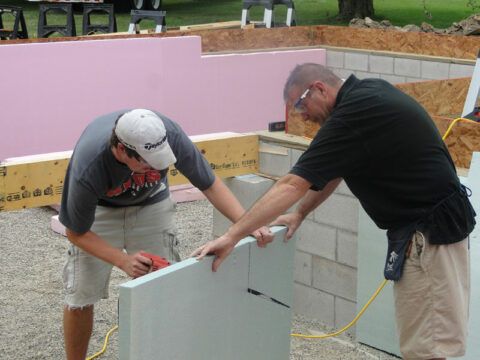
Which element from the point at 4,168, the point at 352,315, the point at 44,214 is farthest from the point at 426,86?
the point at 44,214

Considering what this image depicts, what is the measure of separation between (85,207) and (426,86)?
3.19 meters

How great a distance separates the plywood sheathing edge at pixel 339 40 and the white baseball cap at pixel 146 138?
5.56m

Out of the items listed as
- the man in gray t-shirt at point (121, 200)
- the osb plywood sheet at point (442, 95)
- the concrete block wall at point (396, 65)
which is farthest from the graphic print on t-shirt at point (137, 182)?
the concrete block wall at point (396, 65)

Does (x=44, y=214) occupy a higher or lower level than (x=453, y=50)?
lower

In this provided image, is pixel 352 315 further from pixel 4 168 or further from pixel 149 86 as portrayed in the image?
pixel 149 86

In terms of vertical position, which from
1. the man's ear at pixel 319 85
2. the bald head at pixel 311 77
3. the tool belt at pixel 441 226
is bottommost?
the tool belt at pixel 441 226

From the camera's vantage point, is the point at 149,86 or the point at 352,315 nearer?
the point at 352,315

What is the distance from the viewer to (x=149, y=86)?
8.30 metres

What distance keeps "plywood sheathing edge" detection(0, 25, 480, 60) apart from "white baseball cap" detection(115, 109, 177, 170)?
556cm

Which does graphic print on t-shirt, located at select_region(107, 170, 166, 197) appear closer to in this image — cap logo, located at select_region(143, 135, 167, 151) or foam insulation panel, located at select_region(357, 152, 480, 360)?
cap logo, located at select_region(143, 135, 167, 151)

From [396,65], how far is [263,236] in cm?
621

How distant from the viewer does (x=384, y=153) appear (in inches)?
127

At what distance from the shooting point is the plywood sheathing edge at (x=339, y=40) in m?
8.97

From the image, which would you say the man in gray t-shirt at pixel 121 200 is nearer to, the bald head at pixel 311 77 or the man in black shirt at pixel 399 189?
the man in black shirt at pixel 399 189
